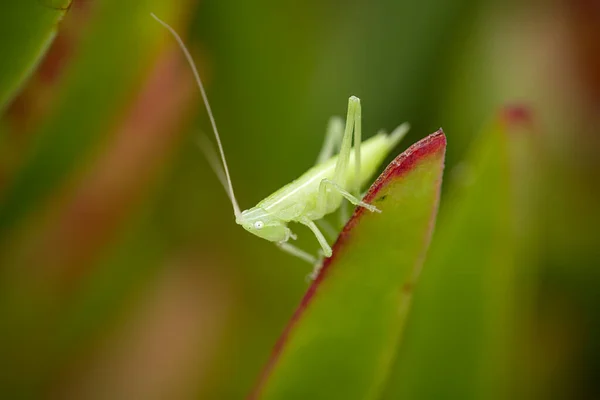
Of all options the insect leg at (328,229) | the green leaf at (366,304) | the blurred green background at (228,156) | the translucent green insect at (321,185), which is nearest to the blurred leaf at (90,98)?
the blurred green background at (228,156)

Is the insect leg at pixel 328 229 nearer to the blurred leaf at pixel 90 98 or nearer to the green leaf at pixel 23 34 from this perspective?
the blurred leaf at pixel 90 98

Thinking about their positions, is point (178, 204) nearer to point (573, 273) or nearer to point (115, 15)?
point (115, 15)

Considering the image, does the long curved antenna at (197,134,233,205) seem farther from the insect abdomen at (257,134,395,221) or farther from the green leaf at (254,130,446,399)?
the green leaf at (254,130,446,399)

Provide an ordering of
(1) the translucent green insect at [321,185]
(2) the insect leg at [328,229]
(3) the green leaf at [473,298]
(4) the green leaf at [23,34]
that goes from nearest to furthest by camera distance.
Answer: (4) the green leaf at [23,34]
(3) the green leaf at [473,298]
(1) the translucent green insect at [321,185]
(2) the insect leg at [328,229]

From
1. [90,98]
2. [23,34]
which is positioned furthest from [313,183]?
[23,34]

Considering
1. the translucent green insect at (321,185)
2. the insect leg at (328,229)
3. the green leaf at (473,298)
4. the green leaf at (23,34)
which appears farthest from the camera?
the insect leg at (328,229)

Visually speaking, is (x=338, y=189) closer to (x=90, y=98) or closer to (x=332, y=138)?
(x=332, y=138)

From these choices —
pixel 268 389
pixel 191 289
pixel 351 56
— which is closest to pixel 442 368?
pixel 268 389
